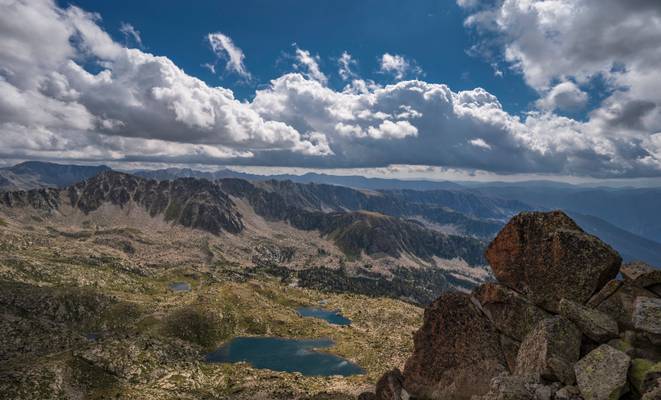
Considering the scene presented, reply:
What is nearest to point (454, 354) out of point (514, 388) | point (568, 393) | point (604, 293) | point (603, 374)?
point (514, 388)

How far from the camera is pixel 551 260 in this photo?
3603cm

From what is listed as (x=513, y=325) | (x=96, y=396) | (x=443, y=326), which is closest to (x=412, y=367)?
(x=443, y=326)

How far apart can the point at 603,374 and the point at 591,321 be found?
6.37m

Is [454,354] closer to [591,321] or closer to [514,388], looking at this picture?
[514,388]

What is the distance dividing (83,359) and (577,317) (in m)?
161

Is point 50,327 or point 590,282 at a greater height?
point 590,282

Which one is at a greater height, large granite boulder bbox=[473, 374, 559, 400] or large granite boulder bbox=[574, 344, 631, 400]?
large granite boulder bbox=[574, 344, 631, 400]

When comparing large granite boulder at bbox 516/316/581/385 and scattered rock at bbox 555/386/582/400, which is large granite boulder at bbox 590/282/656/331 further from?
scattered rock at bbox 555/386/582/400

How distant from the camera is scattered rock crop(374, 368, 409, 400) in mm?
39625

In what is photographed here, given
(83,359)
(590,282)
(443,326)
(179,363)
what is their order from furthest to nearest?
(179,363) < (83,359) < (443,326) < (590,282)

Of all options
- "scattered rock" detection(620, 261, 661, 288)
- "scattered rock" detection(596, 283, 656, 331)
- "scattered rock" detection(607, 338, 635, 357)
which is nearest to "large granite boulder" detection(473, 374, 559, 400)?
"scattered rock" detection(607, 338, 635, 357)

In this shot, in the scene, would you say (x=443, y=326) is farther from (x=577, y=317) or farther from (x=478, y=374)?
(x=577, y=317)

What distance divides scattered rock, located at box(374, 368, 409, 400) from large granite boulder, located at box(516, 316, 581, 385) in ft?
44.0

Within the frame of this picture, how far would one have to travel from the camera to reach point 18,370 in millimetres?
120062
